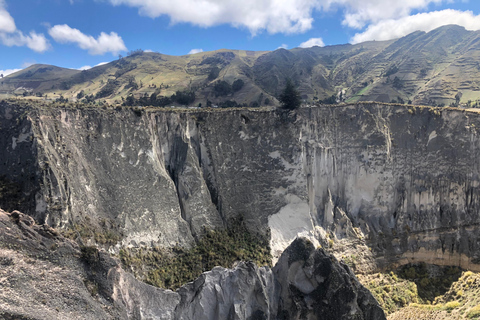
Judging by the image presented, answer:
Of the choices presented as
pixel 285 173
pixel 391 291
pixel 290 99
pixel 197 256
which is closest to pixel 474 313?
pixel 391 291

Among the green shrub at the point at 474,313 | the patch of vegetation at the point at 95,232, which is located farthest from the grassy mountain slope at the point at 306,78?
the green shrub at the point at 474,313

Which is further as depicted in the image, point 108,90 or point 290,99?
point 108,90

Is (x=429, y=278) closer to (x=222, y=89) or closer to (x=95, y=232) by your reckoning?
(x=95, y=232)

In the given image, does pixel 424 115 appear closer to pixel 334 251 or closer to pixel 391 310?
pixel 334 251

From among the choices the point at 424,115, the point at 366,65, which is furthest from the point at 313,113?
the point at 366,65

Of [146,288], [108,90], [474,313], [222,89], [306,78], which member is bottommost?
[474,313]
